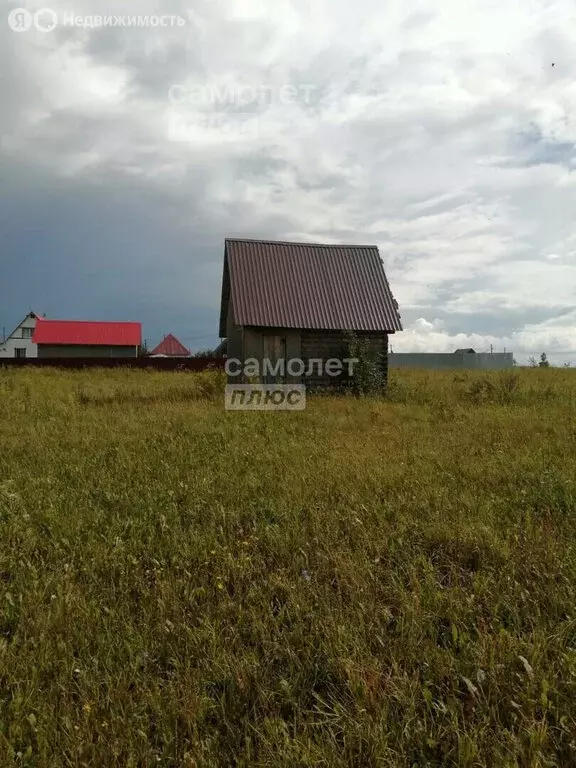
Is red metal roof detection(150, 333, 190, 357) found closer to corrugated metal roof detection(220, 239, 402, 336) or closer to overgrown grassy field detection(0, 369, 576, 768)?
corrugated metal roof detection(220, 239, 402, 336)

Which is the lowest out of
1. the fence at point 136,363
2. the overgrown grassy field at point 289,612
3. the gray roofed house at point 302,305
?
the overgrown grassy field at point 289,612

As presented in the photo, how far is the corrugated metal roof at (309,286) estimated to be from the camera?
1501 centimetres

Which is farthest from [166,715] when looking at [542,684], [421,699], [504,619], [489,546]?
[489,546]

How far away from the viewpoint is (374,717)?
1.96 m

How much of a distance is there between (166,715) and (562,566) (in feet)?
7.80

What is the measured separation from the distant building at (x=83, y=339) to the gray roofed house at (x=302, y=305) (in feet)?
96.5

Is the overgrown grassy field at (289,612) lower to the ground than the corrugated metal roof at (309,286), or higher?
lower

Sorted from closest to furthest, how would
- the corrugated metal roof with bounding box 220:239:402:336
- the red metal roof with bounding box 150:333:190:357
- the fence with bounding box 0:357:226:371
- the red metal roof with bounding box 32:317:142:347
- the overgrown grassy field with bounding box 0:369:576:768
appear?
the overgrown grassy field with bounding box 0:369:576:768
the corrugated metal roof with bounding box 220:239:402:336
the fence with bounding box 0:357:226:371
the red metal roof with bounding box 32:317:142:347
the red metal roof with bounding box 150:333:190:357

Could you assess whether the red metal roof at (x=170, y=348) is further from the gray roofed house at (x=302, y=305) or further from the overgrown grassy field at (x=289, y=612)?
the overgrown grassy field at (x=289, y=612)

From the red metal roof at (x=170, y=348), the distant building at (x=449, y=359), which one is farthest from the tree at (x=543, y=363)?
the red metal roof at (x=170, y=348)

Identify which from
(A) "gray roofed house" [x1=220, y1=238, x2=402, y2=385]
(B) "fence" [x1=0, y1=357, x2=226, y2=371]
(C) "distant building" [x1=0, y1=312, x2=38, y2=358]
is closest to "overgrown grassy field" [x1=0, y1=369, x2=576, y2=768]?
(A) "gray roofed house" [x1=220, y1=238, x2=402, y2=385]

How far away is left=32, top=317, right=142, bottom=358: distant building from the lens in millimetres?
42719

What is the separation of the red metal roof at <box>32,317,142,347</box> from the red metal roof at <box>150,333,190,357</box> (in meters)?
5.15

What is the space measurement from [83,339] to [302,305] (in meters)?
33.1
